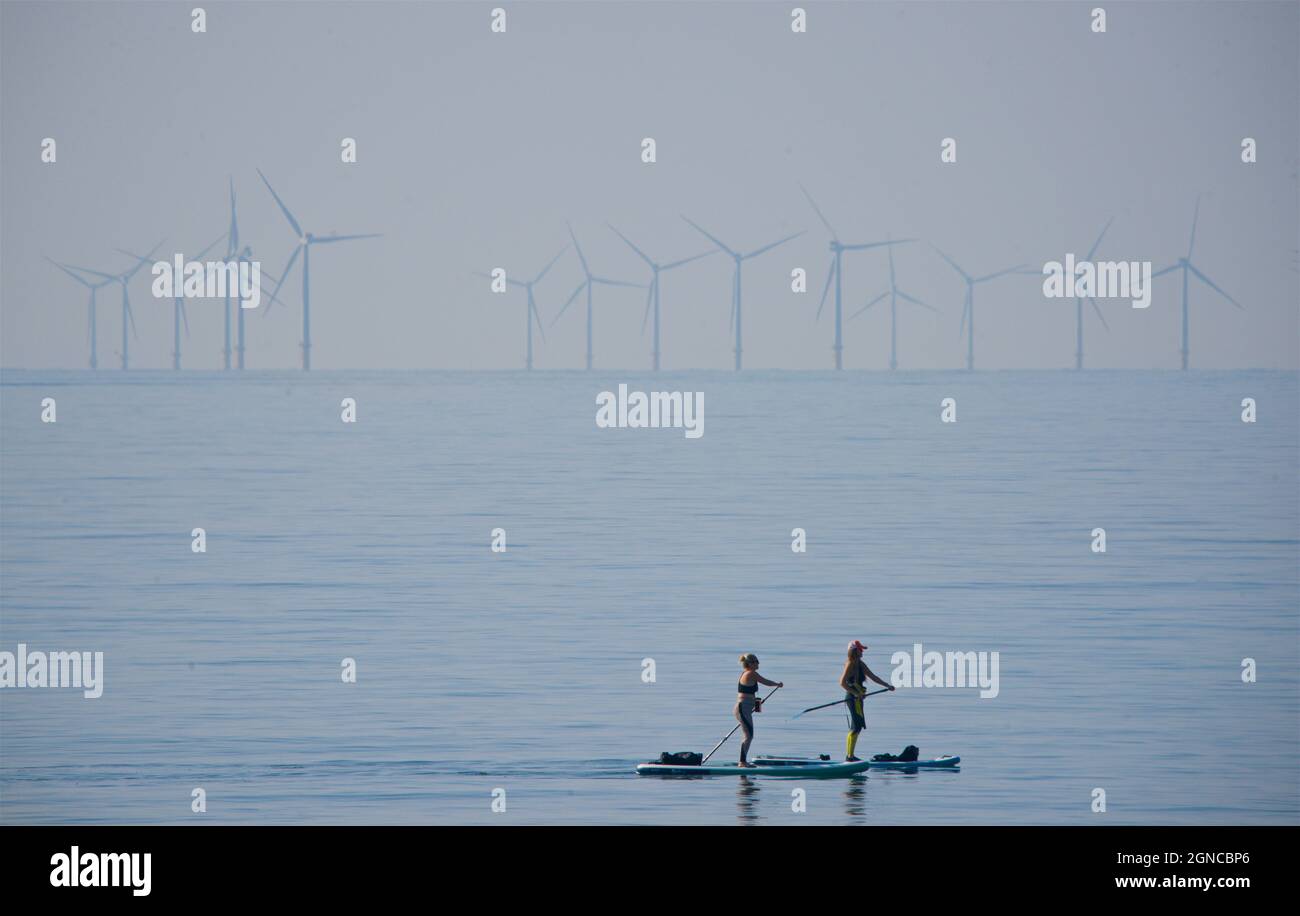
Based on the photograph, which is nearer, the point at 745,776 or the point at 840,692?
the point at 745,776

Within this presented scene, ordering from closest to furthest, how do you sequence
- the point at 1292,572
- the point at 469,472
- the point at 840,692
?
the point at 840,692 → the point at 1292,572 → the point at 469,472

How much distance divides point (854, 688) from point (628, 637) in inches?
804

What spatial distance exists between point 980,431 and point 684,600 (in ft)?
400

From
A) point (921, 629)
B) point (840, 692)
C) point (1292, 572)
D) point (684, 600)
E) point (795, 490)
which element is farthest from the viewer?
point (795, 490)

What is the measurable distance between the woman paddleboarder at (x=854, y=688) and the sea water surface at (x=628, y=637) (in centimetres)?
95

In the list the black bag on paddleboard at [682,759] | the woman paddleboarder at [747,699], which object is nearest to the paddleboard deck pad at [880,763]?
the woman paddleboarder at [747,699]

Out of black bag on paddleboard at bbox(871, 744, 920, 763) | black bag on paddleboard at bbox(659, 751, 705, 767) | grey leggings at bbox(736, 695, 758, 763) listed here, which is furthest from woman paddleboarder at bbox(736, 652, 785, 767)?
black bag on paddleboard at bbox(871, 744, 920, 763)

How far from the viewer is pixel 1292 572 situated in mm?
71250

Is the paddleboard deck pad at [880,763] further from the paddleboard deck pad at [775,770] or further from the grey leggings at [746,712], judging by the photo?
the grey leggings at [746,712]

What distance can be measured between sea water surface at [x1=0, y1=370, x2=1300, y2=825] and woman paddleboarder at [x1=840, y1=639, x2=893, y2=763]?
3.11ft

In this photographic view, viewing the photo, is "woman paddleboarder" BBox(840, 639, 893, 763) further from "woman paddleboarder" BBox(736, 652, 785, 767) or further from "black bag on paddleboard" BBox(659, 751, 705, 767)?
"black bag on paddleboard" BBox(659, 751, 705, 767)

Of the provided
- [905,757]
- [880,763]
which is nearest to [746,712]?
[880,763]
